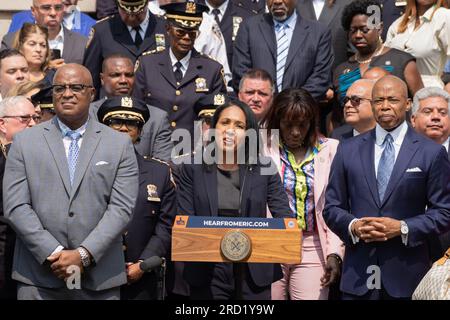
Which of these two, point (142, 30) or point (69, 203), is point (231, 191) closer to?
point (69, 203)

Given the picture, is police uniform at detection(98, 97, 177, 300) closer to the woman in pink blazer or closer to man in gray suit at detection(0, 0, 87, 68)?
the woman in pink blazer

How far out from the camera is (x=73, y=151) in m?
7.33

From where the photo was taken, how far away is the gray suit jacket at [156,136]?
894cm

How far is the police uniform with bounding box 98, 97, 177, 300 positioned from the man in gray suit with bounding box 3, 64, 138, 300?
1.51 ft

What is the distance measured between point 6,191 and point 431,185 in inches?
108

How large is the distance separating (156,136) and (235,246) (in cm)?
243

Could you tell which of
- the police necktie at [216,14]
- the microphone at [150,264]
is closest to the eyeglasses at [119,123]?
the microphone at [150,264]

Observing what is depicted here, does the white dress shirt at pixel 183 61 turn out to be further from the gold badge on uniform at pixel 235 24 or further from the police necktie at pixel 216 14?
the police necktie at pixel 216 14

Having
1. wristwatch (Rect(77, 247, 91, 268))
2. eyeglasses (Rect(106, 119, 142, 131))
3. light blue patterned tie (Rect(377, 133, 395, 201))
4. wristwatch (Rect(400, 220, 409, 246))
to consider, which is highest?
eyeglasses (Rect(106, 119, 142, 131))

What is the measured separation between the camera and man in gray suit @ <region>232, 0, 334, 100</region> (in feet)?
33.2

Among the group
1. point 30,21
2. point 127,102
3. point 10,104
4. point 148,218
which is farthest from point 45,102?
point 30,21


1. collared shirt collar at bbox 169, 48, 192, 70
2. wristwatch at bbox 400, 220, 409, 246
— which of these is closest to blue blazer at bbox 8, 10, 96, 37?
collared shirt collar at bbox 169, 48, 192, 70

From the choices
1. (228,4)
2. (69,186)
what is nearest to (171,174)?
(69,186)

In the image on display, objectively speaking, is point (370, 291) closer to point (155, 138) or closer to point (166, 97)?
point (155, 138)
